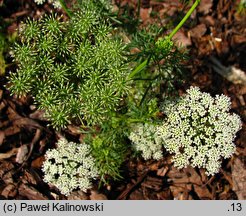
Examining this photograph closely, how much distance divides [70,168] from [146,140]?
1394 mm

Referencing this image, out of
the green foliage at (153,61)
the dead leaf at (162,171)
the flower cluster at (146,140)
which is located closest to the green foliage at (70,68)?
the green foliage at (153,61)

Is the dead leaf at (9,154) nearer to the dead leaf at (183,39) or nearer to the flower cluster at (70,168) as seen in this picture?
the flower cluster at (70,168)

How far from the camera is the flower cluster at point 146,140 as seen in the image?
700cm

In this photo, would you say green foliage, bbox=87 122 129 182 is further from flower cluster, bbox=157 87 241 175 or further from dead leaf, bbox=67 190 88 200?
flower cluster, bbox=157 87 241 175

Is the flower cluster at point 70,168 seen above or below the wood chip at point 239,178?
above

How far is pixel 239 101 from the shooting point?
8.32m

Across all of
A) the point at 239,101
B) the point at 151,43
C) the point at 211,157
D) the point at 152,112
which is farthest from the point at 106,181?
the point at 239,101

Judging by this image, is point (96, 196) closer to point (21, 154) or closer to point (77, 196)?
point (77, 196)

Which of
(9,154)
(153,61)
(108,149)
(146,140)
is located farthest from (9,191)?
(153,61)

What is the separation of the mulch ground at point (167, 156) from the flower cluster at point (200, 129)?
5.05ft

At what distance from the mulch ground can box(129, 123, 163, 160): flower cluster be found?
1.88 ft

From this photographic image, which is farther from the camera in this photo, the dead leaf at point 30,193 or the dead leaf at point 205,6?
the dead leaf at point 205,6

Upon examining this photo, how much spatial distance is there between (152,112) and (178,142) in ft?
2.29

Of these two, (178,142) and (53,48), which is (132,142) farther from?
(53,48)
